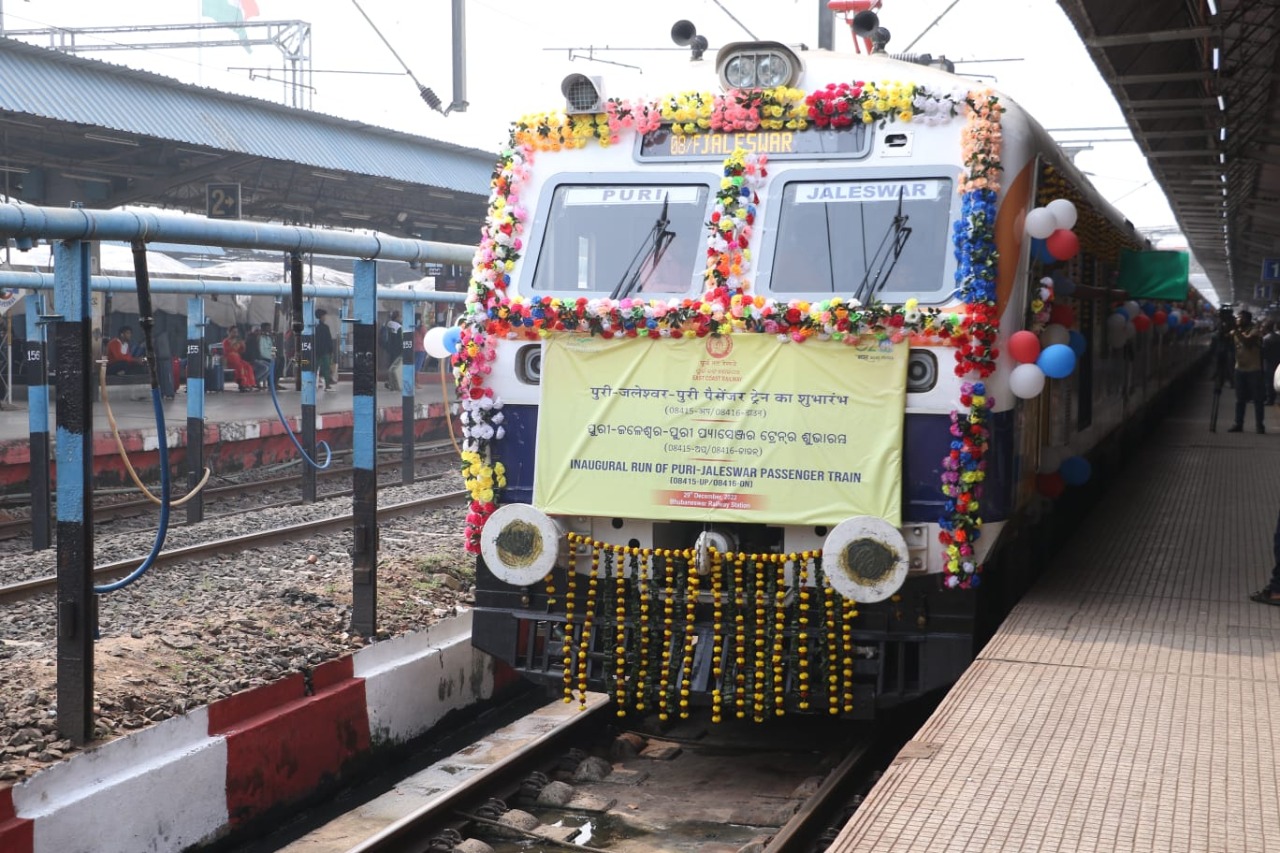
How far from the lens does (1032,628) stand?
6305mm

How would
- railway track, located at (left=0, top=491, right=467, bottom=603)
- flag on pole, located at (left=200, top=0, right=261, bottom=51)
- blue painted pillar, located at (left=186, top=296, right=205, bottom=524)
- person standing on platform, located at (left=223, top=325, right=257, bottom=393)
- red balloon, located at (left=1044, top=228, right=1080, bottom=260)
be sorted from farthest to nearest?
flag on pole, located at (left=200, top=0, right=261, bottom=51), person standing on platform, located at (left=223, top=325, right=257, bottom=393), blue painted pillar, located at (left=186, top=296, right=205, bottom=524), railway track, located at (left=0, top=491, right=467, bottom=603), red balloon, located at (left=1044, top=228, right=1080, bottom=260)

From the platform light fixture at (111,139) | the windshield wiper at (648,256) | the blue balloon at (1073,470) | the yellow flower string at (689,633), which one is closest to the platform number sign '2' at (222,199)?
the platform light fixture at (111,139)

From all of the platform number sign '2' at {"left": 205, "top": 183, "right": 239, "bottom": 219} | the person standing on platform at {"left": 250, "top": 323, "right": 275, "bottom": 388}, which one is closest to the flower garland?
the platform number sign '2' at {"left": 205, "top": 183, "right": 239, "bottom": 219}

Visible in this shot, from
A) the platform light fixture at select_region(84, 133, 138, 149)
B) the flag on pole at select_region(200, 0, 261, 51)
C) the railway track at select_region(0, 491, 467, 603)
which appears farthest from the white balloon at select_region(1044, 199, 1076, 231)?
the flag on pole at select_region(200, 0, 261, 51)

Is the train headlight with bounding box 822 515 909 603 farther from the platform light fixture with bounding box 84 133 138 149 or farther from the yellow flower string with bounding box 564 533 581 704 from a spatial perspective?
the platform light fixture with bounding box 84 133 138 149

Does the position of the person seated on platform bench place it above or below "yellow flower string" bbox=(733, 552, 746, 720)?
above

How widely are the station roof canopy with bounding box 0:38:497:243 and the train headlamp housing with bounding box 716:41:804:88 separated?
869 centimetres

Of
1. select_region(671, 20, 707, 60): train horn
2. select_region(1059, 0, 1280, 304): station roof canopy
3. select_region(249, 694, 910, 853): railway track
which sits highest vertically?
select_region(1059, 0, 1280, 304): station roof canopy

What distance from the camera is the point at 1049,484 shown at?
7578 mm

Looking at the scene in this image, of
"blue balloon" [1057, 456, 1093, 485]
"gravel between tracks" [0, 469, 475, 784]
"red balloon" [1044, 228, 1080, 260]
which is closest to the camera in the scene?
"gravel between tracks" [0, 469, 475, 784]

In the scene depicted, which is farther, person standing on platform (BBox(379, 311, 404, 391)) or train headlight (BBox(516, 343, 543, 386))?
person standing on platform (BBox(379, 311, 404, 391))

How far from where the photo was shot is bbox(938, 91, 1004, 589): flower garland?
605 cm

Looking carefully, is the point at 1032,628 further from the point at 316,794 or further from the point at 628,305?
the point at 316,794

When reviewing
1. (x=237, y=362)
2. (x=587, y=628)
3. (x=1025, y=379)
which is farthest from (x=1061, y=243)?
(x=237, y=362)
